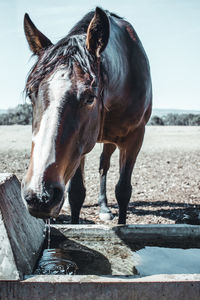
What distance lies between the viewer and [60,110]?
1843 millimetres

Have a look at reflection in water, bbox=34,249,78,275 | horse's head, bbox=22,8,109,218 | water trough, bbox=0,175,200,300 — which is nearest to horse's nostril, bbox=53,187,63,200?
horse's head, bbox=22,8,109,218

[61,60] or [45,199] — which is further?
[61,60]

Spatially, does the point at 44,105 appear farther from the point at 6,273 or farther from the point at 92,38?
the point at 6,273

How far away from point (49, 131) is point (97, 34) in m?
0.94

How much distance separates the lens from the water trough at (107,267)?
162 centimetres

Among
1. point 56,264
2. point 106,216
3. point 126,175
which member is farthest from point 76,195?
point 56,264

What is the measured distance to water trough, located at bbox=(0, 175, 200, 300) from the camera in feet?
5.31

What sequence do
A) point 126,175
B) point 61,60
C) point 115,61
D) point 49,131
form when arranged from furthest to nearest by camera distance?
point 126,175
point 115,61
point 61,60
point 49,131

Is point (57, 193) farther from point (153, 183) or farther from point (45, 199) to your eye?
point (153, 183)

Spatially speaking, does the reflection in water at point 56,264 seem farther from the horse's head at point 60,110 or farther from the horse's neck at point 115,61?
the horse's neck at point 115,61

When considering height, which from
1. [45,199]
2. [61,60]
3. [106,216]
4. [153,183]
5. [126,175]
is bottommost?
[153,183]

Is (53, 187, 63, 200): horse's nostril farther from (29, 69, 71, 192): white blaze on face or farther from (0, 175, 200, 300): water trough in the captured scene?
(0, 175, 200, 300): water trough

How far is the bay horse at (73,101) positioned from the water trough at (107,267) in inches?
13.6

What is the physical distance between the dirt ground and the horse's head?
1380 mm
